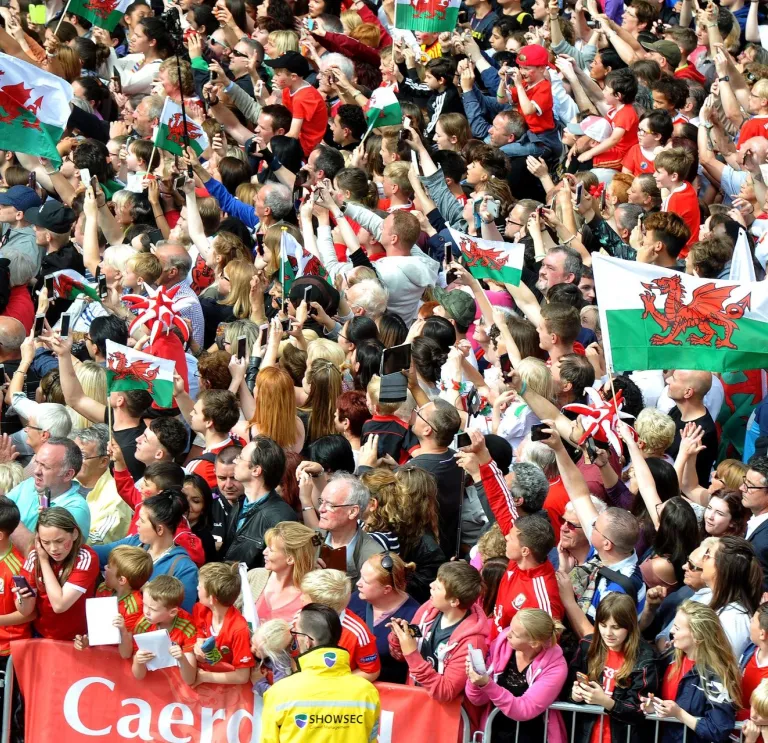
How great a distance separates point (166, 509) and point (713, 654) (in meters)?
2.83

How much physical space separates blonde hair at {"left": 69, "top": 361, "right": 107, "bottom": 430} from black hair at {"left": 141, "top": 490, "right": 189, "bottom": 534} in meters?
2.00

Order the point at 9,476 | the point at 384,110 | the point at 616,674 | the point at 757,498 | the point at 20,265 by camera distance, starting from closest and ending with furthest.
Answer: the point at 616,674 → the point at 757,498 → the point at 9,476 → the point at 20,265 → the point at 384,110

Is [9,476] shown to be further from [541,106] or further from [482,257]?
[541,106]

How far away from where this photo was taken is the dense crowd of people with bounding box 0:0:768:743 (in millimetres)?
7566

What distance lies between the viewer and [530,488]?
8.63m

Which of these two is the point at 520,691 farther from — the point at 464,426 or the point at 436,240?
the point at 436,240

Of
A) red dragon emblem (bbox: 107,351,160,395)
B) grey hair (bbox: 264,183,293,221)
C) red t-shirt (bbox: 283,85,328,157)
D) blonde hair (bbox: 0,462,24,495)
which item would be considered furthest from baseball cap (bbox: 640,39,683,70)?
blonde hair (bbox: 0,462,24,495)

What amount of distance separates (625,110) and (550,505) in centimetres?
588

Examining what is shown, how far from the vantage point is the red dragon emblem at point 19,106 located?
1201 cm

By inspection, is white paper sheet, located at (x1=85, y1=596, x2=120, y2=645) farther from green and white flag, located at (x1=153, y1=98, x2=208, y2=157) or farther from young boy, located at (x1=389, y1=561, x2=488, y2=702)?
green and white flag, located at (x1=153, y1=98, x2=208, y2=157)

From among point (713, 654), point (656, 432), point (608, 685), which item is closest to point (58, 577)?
point (608, 685)

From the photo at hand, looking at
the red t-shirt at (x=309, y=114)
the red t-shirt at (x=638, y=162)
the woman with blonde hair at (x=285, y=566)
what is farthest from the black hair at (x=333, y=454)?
the red t-shirt at (x=309, y=114)

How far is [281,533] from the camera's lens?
804 centimetres

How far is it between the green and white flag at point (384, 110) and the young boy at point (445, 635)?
6.72 m
